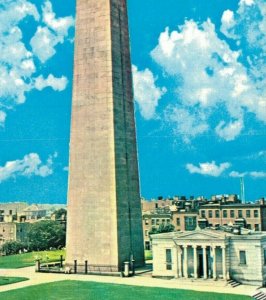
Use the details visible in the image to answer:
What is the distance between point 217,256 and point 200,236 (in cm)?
217

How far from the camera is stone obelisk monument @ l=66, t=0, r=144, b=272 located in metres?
51.1

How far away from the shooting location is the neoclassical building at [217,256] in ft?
147

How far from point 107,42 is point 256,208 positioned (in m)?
43.2

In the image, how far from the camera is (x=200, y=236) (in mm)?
46438

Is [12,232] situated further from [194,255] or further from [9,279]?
[194,255]

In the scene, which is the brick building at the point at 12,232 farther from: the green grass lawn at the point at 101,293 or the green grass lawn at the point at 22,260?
the green grass lawn at the point at 101,293

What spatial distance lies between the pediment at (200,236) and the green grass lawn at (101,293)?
20.8ft

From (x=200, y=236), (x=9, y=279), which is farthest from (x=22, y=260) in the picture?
(x=200, y=236)

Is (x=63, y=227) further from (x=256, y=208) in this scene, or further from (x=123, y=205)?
(x=123, y=205)

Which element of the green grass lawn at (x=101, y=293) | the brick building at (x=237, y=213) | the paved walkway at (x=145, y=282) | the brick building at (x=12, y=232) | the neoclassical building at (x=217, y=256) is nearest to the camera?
the green grass lawn at (x=101, y=293)

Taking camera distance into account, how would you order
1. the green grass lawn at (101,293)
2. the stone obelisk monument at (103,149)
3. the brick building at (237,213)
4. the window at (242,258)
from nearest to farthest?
1. the green grass lawn at (101,293)
2. the window at (242,258)
3. the stone obelisk monument at (103,149)
4. the brick building at (237,213)

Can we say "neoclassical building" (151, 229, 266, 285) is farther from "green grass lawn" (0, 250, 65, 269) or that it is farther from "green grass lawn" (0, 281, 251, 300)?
"green grass lawn" (0, 250, 65, 269)

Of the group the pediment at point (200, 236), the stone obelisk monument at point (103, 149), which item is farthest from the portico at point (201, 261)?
the stone obelisk monument at point (103, 149)

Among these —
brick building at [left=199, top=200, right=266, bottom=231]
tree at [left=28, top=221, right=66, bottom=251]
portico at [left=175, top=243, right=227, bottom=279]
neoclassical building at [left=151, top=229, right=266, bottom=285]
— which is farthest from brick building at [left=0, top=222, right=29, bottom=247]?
portico at [left=175, top=243, right=227, bottom=279]
